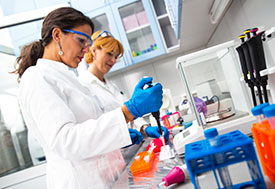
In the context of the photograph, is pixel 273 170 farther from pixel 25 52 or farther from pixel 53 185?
pixel 25 52

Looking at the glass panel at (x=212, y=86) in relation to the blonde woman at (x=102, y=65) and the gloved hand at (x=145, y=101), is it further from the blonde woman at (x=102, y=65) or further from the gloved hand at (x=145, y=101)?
the blonde woman at (x=102, y=65)

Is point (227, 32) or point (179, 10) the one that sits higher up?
point (179, 10)

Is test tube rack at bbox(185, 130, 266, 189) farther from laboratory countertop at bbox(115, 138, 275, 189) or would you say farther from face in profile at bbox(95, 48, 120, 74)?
face in profile at bbox(95, 48, 120, 74)

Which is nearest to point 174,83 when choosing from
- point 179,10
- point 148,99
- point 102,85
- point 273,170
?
point 102,85

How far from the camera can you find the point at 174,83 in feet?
10.7

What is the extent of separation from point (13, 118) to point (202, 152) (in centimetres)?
267

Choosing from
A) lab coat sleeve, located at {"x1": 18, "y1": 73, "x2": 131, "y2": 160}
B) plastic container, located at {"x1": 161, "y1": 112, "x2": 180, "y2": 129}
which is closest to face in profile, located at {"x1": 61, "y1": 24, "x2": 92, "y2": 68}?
lab coat sleeve, located at {"x1": 18, "y1": 73, "x2": 131, "y2": 160}

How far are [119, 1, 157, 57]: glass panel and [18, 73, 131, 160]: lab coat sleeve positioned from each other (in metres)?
2.08

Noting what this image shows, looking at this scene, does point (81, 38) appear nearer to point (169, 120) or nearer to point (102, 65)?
point (102, 65)

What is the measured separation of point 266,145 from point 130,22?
2651 mm

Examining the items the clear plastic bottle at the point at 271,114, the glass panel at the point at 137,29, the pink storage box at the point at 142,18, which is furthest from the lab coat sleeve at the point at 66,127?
the pink storage box at the point at 142,18

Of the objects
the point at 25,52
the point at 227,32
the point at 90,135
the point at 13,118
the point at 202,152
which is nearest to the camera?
the point at 202,152

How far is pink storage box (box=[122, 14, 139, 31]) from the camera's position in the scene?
→ 2869 millimetres

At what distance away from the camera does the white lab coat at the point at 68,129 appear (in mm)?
857
